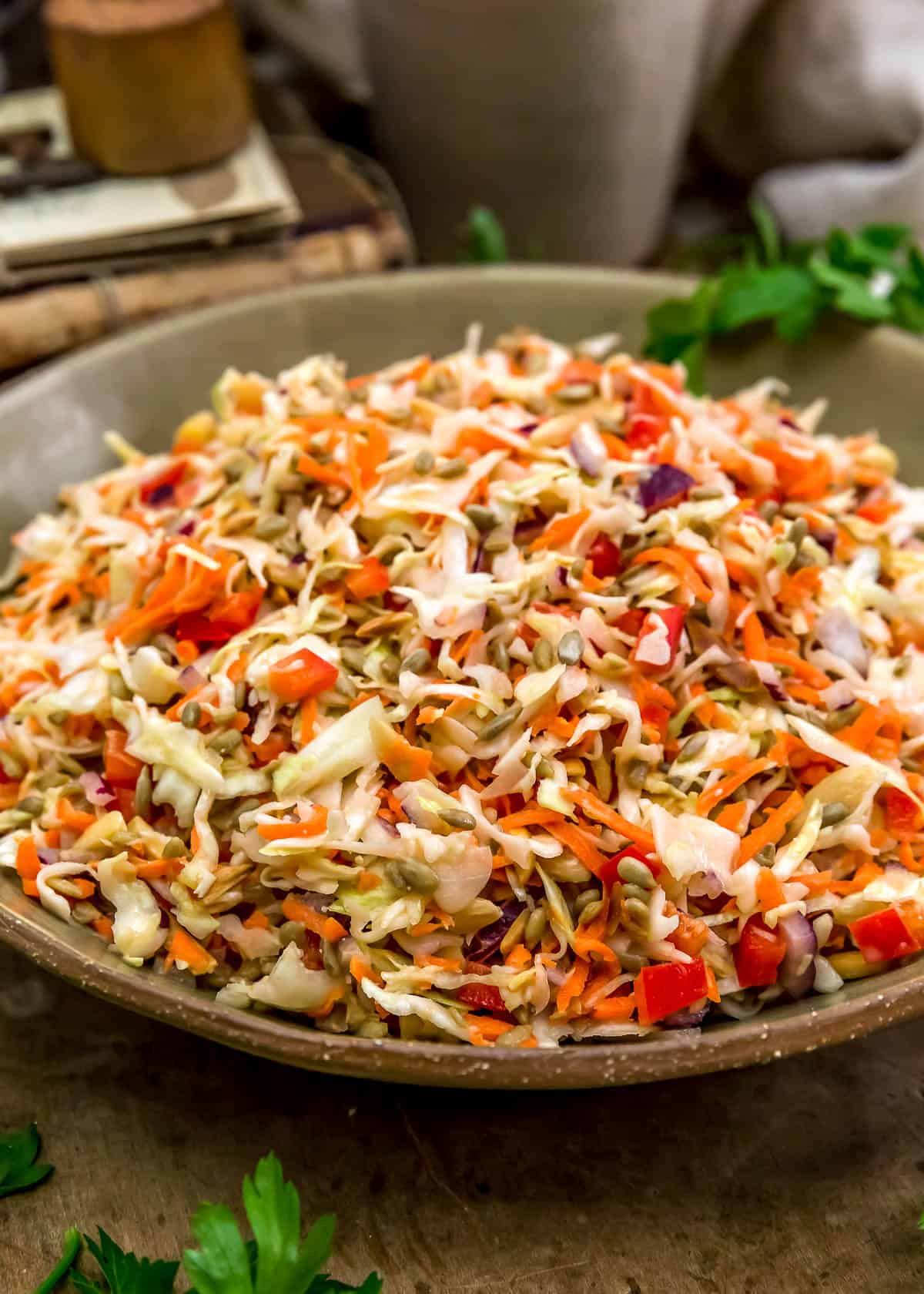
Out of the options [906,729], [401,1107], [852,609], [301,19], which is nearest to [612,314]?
[852,609]

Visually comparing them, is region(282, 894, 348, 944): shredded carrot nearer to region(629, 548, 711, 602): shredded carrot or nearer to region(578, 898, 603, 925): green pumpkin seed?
region(578, 898, 603, 925): green pumpkin seed

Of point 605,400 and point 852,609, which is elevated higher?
point 605,400

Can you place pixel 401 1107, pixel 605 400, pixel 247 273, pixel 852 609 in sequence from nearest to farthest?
pixel 401 1107, pixel 852 609, pixel 605 400, pixel 247 273

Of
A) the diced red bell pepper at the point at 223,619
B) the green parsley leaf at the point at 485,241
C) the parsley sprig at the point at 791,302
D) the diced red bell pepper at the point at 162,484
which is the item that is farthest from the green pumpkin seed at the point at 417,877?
the green parsley leaf at the point at 485,241

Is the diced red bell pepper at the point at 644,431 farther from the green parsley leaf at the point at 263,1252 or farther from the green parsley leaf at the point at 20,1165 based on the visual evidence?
the green parsley leaf at the point at 20,1165

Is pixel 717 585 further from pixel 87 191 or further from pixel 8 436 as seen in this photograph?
pixel 87 191
